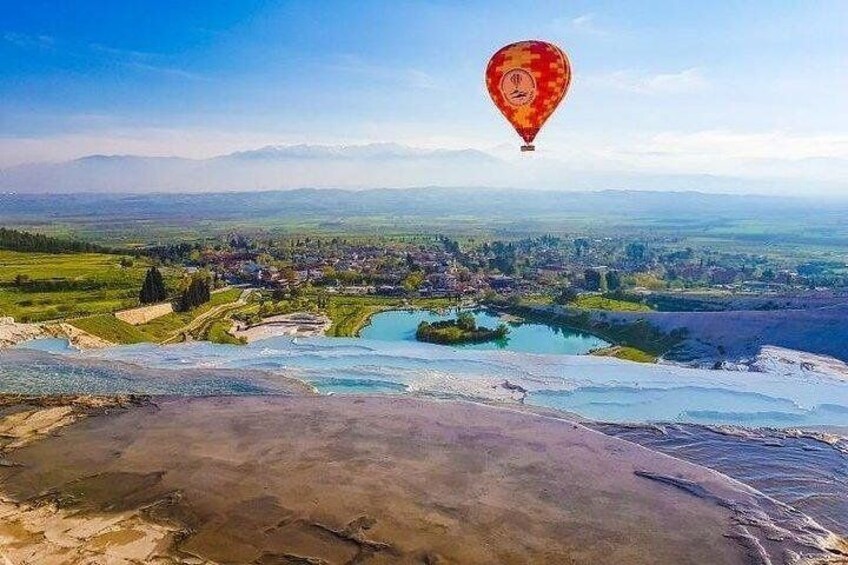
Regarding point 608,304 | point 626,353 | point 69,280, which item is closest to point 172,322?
point 69,280

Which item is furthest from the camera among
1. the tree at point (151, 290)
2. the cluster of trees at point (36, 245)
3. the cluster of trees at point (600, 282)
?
the cluster of trees at point (36, 245)

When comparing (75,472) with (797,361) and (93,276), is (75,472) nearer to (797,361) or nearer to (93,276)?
(797,361)

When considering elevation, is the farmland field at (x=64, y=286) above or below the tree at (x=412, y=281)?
above

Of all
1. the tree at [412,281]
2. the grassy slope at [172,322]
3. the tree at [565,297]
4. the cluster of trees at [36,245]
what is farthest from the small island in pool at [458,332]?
the cluster of trees at [36,245]

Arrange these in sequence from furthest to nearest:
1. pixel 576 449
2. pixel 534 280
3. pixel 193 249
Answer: pixel 193 249, pixel 534 280, pixel 576 449

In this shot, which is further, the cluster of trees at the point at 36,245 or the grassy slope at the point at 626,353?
the cluster of trees at the point at 36,245

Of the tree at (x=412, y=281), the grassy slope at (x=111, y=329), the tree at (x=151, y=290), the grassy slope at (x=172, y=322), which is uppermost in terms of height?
the tree at (x=151, y=290)

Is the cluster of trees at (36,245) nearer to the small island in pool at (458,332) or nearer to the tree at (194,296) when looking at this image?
the tree at (194,296)

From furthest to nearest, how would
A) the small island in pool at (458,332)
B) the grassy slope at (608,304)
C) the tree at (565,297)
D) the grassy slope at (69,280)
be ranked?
the tree at (565,297), the grassy slope at (608,304), the small island in pool at (458,332), the grassy slope at (69,280)

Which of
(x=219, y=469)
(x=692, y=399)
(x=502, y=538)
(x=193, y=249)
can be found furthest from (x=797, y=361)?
(x=193, y=249)
